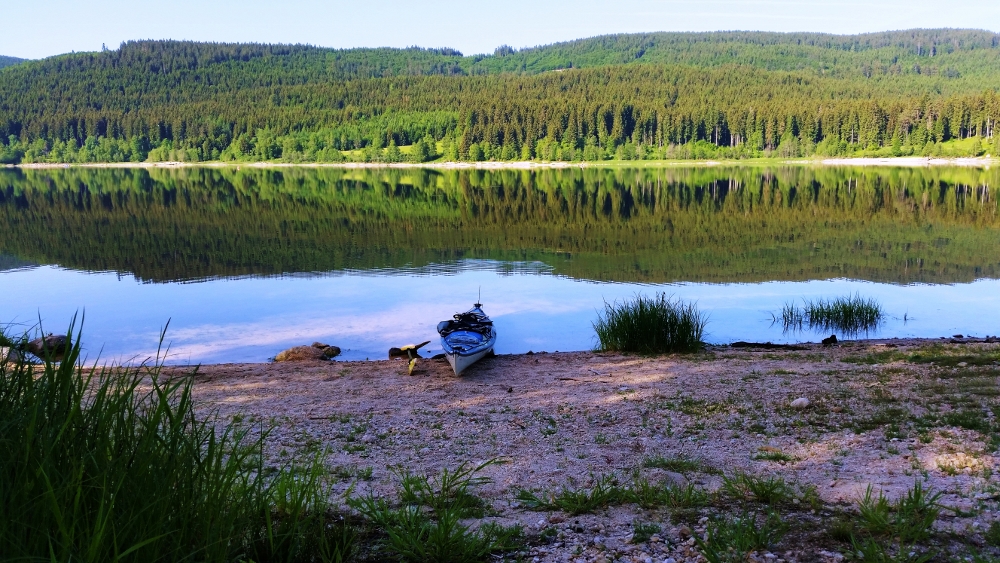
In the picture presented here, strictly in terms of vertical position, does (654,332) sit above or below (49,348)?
below

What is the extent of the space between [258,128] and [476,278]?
16239 centimetres

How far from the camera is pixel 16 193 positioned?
73000mm

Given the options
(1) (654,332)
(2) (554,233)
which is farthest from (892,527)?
(2) (554,233)

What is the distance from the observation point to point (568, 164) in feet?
439

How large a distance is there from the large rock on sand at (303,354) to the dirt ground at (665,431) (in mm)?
1536

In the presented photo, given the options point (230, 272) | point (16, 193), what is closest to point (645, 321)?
point (230, 272)

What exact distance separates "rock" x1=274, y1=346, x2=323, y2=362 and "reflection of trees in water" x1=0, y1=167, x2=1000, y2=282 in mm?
12494

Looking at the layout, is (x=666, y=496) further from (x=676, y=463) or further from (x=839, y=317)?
(x=839, y=317)

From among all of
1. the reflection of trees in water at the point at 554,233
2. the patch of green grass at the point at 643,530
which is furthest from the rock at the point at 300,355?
the reflection of trees in water at the point at 554,233

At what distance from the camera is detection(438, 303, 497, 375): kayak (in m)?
13.0

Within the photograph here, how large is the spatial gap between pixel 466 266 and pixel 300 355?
549 inches

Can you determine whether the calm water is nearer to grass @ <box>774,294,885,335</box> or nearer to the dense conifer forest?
grass @ <box>774,294,885,335</box>

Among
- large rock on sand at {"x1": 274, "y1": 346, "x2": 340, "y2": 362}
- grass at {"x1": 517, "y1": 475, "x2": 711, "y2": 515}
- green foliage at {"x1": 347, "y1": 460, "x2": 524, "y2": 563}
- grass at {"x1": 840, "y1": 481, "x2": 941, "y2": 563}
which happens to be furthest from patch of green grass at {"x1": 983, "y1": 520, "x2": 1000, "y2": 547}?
large rock on sand at {"x1": 274, "y1": 346, "x2": 340, "y2": 362}

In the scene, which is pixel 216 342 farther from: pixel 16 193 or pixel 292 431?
pixel 16 193
